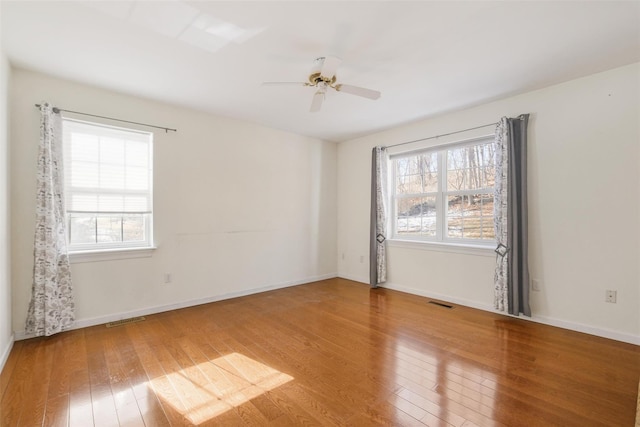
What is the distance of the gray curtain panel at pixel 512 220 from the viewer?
3215 millimetres

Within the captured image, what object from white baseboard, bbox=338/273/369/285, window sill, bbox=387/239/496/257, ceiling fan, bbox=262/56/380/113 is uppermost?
ceiling fan, bbox=262/56/380/113

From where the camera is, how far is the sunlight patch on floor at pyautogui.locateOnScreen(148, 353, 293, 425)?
1805 millimetres

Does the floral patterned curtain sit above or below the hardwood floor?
above

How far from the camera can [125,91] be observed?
10.4 feet

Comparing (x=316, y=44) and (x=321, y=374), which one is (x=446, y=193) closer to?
(x=316, y=44)

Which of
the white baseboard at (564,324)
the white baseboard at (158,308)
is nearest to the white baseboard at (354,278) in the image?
the white baseboard at (158,308)

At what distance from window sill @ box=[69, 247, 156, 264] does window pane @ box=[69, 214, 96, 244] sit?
18 cm

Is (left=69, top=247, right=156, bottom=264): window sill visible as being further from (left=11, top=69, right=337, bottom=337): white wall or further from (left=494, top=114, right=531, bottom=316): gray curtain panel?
(left=494, top=114, right=531, bottom=316): gray curtain panel

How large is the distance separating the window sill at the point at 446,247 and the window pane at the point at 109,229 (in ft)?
12.3

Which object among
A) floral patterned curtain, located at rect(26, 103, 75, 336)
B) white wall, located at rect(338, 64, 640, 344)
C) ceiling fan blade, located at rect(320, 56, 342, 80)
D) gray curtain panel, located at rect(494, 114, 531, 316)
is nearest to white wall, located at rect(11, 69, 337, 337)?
floral patterned curtain, located at rect(26, 103, 75, 336)

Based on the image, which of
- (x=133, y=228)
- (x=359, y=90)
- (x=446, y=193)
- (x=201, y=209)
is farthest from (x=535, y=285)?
(x=133, y=228)

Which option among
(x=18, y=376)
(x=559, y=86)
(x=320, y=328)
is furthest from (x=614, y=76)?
(x=18, y=376)

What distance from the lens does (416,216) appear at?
177 inches

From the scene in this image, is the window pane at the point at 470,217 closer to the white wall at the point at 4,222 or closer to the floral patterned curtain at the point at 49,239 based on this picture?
the floral patterned curtain at the point at 49,239
